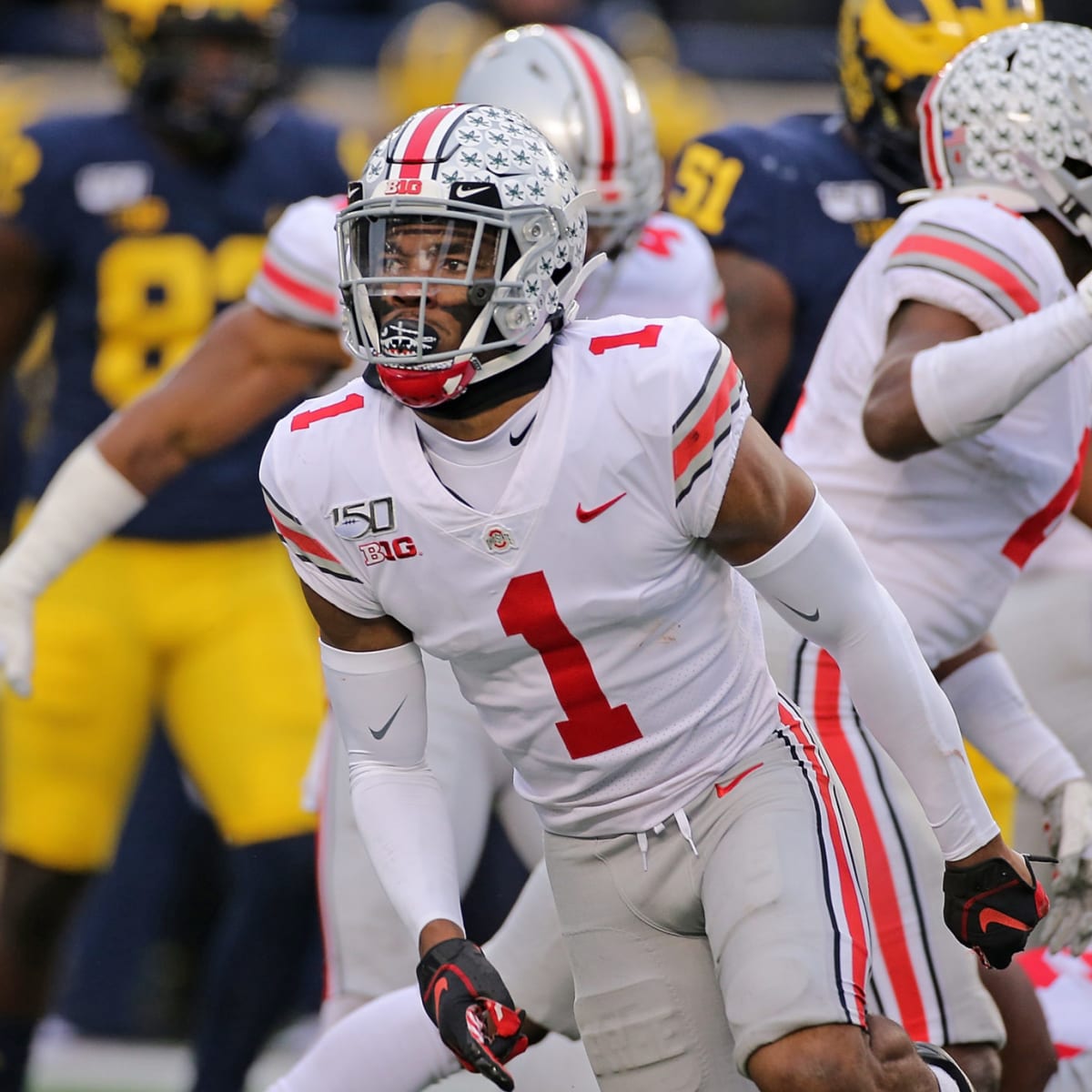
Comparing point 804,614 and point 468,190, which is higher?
point 468,190

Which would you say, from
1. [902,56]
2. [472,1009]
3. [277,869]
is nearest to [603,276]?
[902,56]

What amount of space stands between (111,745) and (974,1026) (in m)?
2.17

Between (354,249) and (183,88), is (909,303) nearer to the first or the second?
(354,249)

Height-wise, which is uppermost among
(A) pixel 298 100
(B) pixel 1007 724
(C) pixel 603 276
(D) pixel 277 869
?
(C) pixel 603 276

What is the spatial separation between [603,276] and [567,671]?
4.93 feet

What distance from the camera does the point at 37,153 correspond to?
492cm

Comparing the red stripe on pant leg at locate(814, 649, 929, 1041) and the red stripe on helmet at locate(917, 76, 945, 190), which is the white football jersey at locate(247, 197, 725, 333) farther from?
the red stripe on pant leg at locate(814, 649, 929, 1041)

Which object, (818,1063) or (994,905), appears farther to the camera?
Result: (994,905)

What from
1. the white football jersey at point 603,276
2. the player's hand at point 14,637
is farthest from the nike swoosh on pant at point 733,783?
the player's hand at point 14,637

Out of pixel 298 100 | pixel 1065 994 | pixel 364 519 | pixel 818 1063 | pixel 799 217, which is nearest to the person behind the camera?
pixel 818 1063

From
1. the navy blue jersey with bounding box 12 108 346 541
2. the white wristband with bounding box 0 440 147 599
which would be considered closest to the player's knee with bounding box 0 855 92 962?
the navy blue jersey with bounding box 12 108 346 541

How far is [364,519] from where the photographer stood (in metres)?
2.71

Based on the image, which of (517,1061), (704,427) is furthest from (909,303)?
(517,1061)

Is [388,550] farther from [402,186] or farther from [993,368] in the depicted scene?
[993,368]
